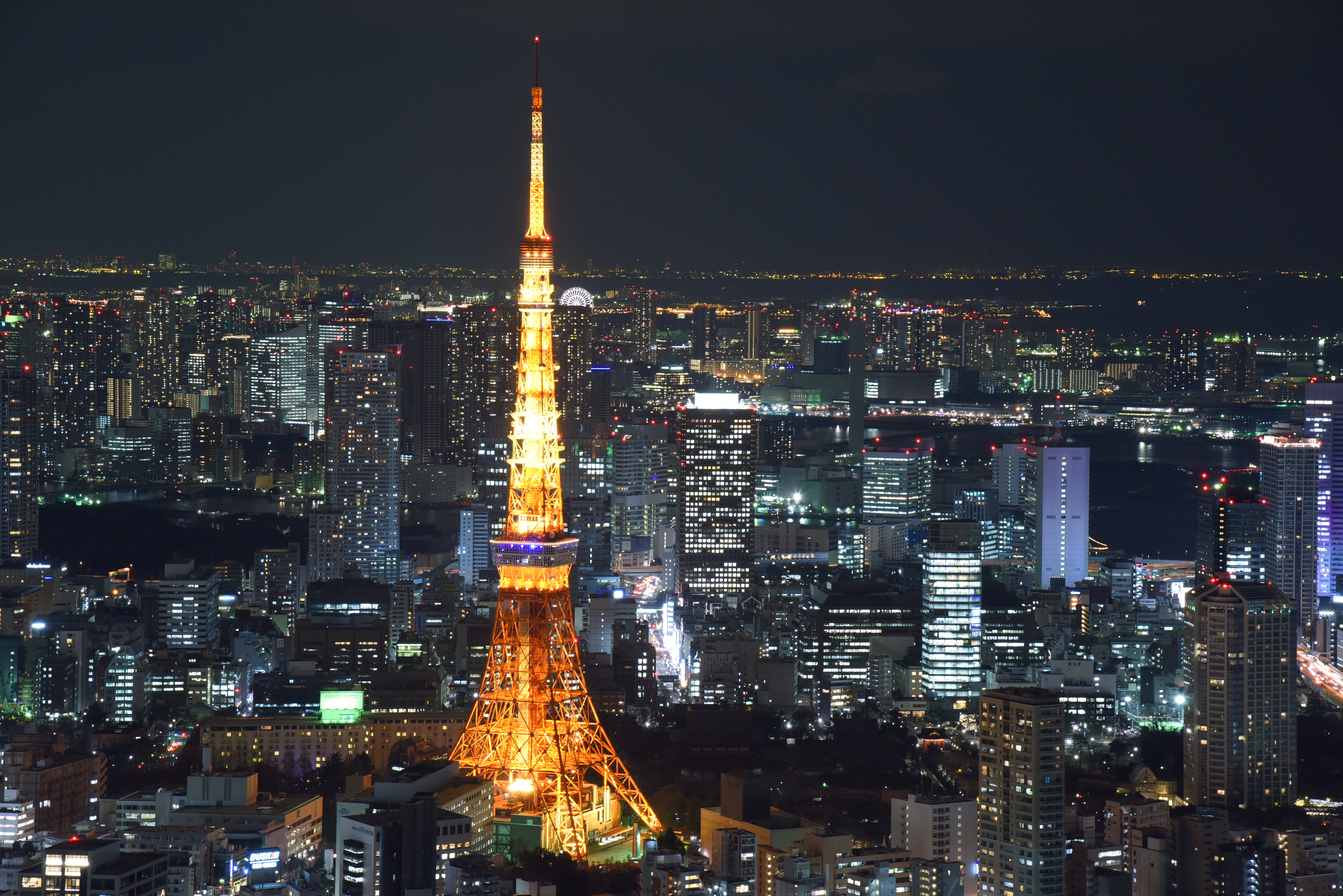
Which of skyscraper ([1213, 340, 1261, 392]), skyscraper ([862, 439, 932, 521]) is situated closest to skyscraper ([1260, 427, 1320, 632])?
skyscraper ([1213, 340, 1261, 392])

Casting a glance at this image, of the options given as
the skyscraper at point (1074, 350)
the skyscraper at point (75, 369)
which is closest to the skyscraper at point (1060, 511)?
the skyscraper at point (1074, 350)

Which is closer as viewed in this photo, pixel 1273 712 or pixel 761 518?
pixel 1273 712

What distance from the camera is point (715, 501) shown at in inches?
861

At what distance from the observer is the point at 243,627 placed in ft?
55.2

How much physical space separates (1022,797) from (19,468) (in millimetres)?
14158

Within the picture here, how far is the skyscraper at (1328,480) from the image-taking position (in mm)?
17188

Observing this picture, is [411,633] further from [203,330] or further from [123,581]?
[203,330]

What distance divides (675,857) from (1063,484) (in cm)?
1340

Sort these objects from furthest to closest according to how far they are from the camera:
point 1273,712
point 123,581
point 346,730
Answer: point 123,581 < point 346,730 < point 1273,712

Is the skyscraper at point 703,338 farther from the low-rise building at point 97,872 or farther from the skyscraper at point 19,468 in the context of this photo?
the low-rise building at point 97,872

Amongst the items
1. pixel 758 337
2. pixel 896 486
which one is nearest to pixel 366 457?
pixel 896 486

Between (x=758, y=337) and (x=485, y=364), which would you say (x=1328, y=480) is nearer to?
(x=485, y=364)

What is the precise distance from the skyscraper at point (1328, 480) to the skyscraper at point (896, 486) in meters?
5.41

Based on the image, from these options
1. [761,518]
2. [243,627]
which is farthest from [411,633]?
[761,518]
